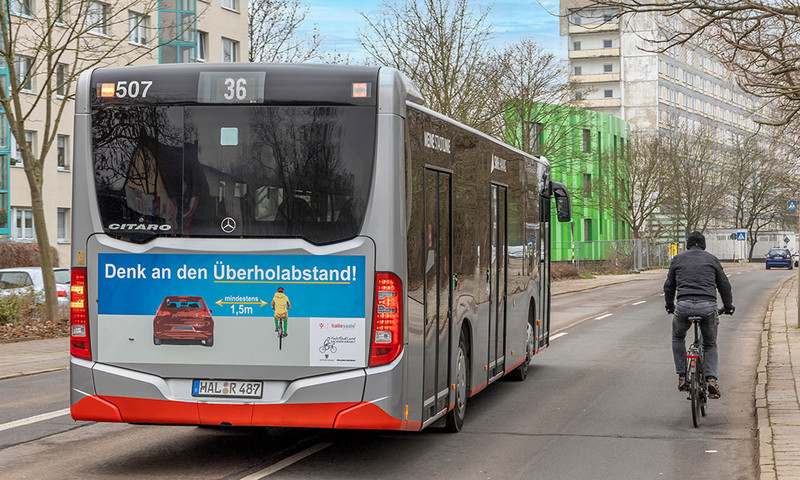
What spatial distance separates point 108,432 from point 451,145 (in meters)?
4.02

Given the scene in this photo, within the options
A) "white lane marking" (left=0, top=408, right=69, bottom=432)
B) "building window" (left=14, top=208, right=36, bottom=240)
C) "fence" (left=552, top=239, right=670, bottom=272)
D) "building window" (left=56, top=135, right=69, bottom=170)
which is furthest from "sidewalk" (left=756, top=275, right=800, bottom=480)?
"fence" (left=552, top=239, right=670, bottom=272)

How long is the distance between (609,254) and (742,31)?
58.6 metres

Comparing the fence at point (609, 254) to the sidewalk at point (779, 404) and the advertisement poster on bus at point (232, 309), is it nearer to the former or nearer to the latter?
the sidewalk at point (779, 404)

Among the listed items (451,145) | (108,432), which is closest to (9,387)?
(108,432)

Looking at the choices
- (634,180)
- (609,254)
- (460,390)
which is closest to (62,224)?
(609,254)

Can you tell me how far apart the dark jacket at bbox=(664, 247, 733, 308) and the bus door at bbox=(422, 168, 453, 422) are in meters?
2.73

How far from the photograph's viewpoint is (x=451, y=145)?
31.2ft

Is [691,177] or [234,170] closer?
[234,170]

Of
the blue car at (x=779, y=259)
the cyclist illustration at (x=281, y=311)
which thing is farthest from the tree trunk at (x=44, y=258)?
the blue car at (x=779, y=259)

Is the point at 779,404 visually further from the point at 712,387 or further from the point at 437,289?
the point at 437,289

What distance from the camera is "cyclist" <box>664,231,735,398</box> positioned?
430 inches

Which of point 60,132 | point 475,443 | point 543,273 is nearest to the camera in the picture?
point 475,443

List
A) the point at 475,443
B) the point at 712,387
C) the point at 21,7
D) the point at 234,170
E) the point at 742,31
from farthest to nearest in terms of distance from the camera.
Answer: the point at 21,7, the point at 742,31, the point at 712,387, the point at 475,443, the point at 234,170

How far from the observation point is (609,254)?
230ft
